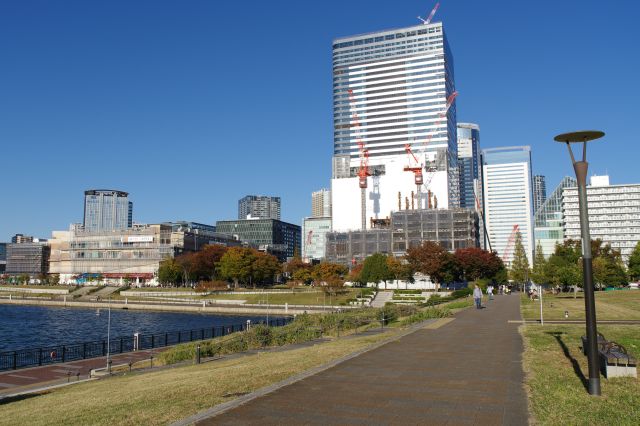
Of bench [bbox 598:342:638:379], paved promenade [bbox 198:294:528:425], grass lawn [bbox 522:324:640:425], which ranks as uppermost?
bench [bbox 598:342:638:379]

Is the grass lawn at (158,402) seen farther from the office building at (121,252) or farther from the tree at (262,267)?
the office building at (121,252)

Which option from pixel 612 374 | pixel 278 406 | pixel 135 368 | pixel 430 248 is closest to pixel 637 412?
pixel 612 374

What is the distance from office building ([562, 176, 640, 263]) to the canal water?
138 metres

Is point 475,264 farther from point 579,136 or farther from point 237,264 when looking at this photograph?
point 579,136

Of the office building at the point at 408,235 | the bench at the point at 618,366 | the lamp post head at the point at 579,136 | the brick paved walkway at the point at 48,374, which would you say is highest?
the office building at the point at 408,235

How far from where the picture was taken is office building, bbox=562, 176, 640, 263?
174375 mm

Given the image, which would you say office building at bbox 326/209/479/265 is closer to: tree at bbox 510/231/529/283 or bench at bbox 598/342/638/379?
tree at bbox 510/231/529/283

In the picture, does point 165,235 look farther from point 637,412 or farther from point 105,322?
point 637,412

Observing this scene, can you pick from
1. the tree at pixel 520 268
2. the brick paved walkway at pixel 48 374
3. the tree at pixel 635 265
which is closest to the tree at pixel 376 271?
the tree at pixel 520 268

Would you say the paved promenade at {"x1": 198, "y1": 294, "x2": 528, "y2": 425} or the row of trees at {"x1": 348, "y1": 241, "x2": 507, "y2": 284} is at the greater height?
the row of trees at {"x1": 348, "y1": 241, "x2": 507, "y2": 284}

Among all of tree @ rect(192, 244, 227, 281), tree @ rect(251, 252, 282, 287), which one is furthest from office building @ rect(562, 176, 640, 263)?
tree @ rect(192, 244, 227, 281)

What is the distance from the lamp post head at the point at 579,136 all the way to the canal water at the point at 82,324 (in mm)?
48277

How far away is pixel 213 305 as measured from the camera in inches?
3698

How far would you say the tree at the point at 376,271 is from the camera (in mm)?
111750
